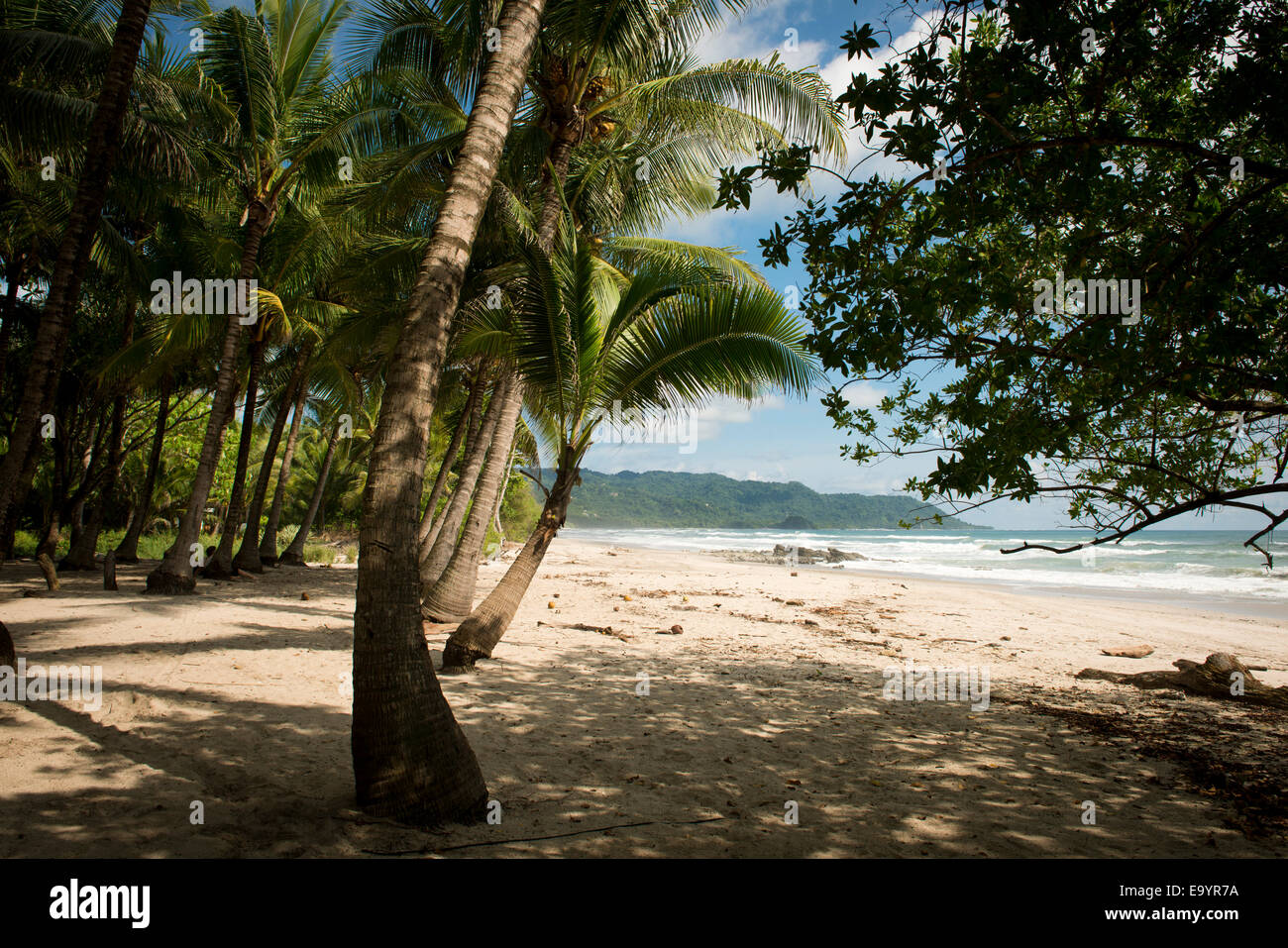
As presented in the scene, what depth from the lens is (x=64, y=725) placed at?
4.10 m

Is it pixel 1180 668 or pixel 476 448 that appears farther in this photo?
pixel 476 448

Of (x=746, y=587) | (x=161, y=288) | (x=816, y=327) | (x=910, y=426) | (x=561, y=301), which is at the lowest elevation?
(x=746, y=587)

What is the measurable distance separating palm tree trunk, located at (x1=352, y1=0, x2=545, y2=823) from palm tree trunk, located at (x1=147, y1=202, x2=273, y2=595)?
905 centimetres

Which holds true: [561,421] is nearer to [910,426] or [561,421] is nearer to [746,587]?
[910,426]

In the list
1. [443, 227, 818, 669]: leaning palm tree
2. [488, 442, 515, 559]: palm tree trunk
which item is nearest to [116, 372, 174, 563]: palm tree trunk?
[488, 442, 515, 559]: palm tree trunk

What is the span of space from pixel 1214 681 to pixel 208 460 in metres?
14.0

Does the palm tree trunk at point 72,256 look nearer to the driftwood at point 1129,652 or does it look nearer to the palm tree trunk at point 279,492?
the palm tree trunk at point 279,492

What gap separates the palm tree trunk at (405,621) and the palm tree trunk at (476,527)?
15.4ft

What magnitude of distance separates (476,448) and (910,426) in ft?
24.1

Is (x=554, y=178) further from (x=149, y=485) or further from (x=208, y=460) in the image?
(x=149, y=485)

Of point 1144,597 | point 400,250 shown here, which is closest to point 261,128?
point 400,250

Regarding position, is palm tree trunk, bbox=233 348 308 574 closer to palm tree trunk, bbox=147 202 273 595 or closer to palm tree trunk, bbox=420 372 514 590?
palm tree trunk, bbox=147 202 273 595

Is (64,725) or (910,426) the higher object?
(910,426)

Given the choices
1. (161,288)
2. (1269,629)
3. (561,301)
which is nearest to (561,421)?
(561,301)
